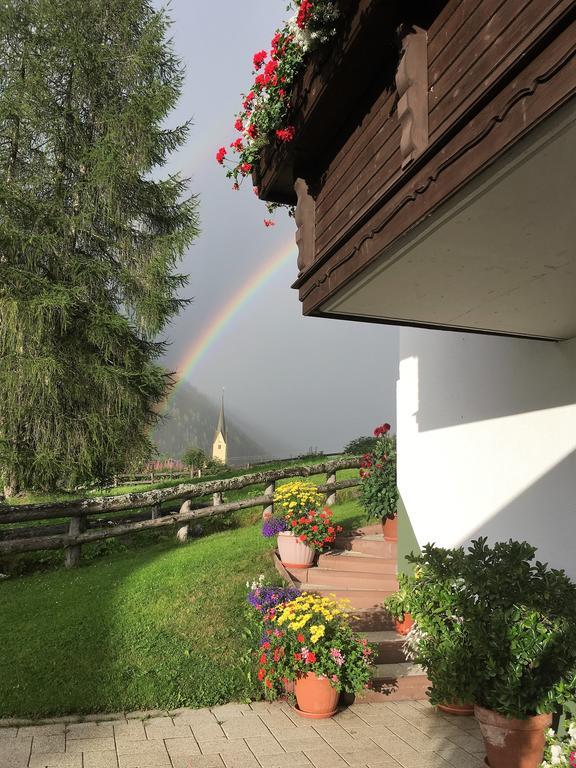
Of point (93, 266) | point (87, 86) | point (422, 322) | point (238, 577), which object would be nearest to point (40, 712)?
point (238, 577)

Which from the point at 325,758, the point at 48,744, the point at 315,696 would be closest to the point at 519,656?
the point at 325,758

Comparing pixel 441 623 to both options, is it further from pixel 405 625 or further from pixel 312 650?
pixel 405 625

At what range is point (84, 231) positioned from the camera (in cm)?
1344

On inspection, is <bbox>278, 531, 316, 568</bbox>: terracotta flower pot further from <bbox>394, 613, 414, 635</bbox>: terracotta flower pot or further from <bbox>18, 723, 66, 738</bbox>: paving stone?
<bbox>18, 723, 66, 738</bbox>: paving stone

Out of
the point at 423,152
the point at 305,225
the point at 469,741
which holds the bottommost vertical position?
the point at 469,741

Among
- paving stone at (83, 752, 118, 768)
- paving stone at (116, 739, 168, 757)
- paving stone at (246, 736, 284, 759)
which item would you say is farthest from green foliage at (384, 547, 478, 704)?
paving stone at (83, 752, 118, 768)

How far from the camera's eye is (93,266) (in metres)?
13.0

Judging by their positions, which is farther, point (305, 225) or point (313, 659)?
point (313, 659)

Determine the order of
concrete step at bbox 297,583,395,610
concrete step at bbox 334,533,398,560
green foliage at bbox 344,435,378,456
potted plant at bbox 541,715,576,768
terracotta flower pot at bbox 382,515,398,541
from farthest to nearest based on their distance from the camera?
green foliage at bbox 344,435,378,456 < terracotta flower pot at bbox 382,515,398,541 < concrete step at bbox 334,533,398,560 < concrete step at bbox 297,583,395,610 < potted plant at bbox 541,715,576,768

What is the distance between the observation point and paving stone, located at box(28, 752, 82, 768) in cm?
338

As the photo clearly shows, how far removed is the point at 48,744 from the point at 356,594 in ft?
11.3

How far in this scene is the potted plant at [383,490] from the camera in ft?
23.8

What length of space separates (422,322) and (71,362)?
10.5 metres

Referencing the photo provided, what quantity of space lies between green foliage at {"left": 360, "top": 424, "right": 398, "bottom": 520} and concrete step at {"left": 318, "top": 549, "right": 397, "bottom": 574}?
0.60m
